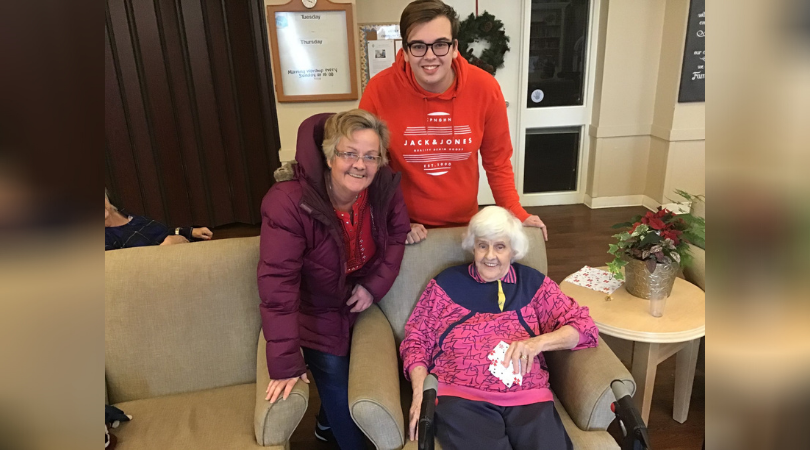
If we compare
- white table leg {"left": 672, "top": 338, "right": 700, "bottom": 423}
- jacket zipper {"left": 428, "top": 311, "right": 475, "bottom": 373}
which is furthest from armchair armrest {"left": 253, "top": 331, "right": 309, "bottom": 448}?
white table leg {"left": 672, "top": 338, "right": 700, "bottom": 423}

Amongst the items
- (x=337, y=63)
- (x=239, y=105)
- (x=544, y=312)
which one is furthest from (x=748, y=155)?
(x=239, y=105)

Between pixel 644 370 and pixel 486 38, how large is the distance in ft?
10.2

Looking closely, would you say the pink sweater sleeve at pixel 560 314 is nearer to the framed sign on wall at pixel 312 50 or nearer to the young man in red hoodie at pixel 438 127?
the young man in red hoodie at pixel 438 127

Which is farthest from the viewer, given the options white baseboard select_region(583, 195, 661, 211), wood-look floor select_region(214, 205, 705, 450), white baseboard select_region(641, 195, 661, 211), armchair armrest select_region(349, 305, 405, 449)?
white baseboard select_region(583, 195, 661, 211)

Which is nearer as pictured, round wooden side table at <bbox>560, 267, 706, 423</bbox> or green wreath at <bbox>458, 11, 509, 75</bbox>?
round wooden side table at <bbox>560, 267, 706, 423</bbox>

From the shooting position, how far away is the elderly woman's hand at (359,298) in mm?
1720

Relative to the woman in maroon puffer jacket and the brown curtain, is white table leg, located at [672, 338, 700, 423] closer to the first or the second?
the woman in maroon puffer jacket

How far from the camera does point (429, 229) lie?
202 centimetres

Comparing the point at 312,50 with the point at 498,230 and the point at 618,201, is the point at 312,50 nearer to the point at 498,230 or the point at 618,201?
the point at 498,230

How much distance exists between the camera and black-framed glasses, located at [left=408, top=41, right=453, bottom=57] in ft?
5.55

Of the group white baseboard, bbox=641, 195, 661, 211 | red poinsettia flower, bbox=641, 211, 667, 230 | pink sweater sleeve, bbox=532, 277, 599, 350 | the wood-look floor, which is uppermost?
red poinsettia flower, bbox=641, 211, 667, 230

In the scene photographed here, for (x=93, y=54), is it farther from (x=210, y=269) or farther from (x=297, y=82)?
(x=297, y=82)

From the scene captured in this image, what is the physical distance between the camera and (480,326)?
1664mm

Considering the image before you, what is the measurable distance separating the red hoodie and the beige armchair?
182 mm
